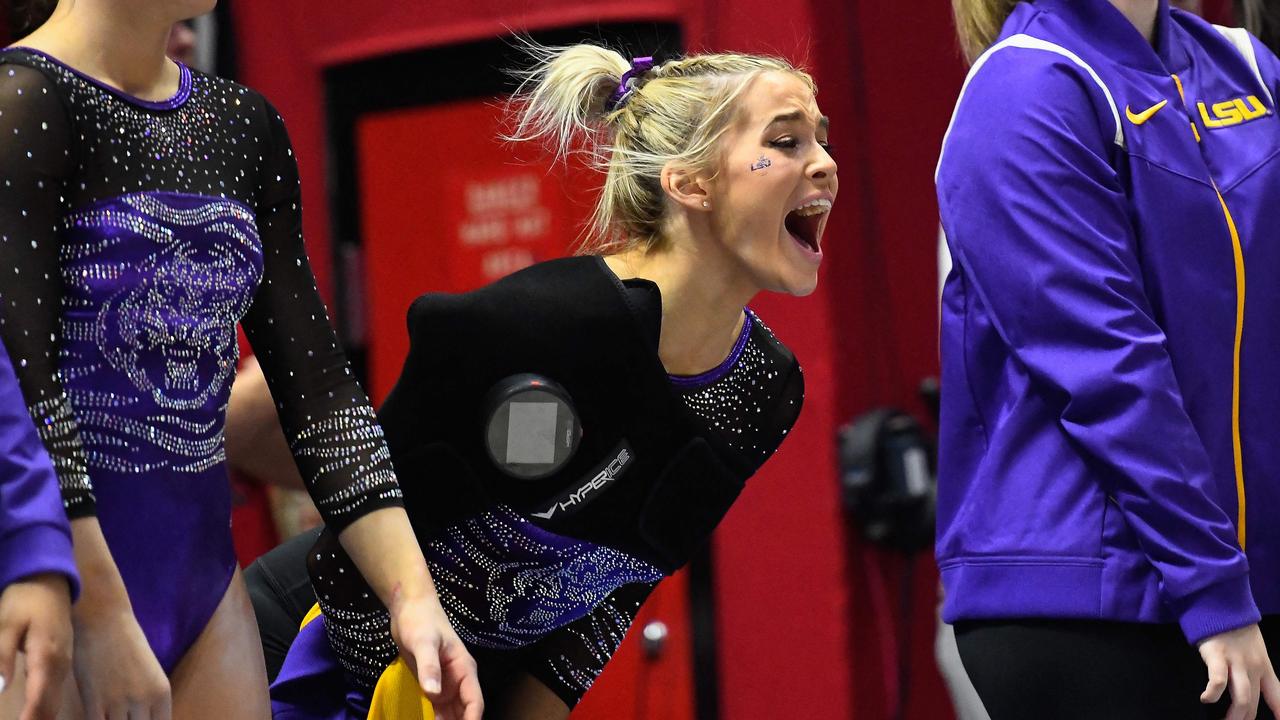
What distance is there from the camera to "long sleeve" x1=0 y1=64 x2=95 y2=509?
4.72ft

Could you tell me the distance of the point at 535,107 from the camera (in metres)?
2.38

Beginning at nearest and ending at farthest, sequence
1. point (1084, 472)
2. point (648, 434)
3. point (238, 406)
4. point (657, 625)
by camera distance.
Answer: point (1084, 472), point (648, 434), point (238, 406), point (657, 625)

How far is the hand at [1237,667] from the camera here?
156 cm

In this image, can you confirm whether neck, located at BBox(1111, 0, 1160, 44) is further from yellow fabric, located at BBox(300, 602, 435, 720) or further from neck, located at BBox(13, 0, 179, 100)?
yellow fabric, located at BBox(300, 602, 435, 720)

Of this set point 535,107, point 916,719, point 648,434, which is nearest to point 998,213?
point 648,434

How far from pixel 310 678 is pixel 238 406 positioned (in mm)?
410

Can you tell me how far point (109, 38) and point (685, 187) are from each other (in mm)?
922

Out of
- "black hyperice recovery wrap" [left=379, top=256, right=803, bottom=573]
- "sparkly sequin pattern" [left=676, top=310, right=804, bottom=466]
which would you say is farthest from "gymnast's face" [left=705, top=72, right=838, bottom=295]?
"black hyperice recovery wrap" [left=379, top=256, right=803, bottom=573]

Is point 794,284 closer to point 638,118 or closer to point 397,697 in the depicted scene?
point 638,118

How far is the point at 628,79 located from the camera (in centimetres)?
239

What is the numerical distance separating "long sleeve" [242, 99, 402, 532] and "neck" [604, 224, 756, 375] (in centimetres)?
52

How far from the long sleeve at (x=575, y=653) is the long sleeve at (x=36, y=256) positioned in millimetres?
906

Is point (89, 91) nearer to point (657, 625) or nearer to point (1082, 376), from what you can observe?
point (1082, 376)

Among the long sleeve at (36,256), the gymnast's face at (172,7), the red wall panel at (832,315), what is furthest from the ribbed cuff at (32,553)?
the red wall panel at (832,315)
